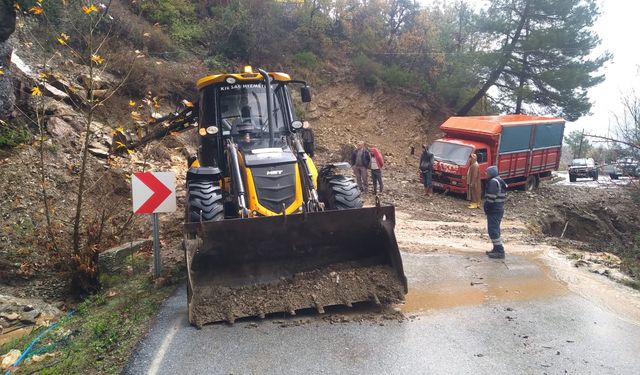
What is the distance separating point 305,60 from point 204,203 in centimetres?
1918

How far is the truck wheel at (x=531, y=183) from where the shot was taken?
64.4 feet

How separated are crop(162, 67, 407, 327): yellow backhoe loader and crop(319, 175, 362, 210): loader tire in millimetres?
16

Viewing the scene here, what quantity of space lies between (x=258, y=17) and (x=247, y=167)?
1776 cm

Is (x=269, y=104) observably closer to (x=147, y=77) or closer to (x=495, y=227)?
(x=495, y=227)

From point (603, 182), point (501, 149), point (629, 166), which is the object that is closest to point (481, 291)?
point (629, 166)

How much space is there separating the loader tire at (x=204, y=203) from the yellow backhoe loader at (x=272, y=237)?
0.04 feet

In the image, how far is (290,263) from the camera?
20.8 feet

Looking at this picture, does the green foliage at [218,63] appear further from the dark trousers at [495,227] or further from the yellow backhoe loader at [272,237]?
the dark trousers at [495,227]

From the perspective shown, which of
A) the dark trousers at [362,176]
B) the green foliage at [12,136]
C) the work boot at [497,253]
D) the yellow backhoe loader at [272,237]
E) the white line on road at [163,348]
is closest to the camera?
the white line on road at [163,348]

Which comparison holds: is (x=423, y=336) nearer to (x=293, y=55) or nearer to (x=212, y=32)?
(x=212, y=32)

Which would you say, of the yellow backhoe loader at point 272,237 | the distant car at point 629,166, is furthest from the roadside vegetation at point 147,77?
the distant car at point 629,166

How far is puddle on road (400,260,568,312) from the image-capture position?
22.1ft

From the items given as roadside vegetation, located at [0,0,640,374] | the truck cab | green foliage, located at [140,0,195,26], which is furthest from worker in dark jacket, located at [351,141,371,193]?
green foliage, located at [140,0,195,26]

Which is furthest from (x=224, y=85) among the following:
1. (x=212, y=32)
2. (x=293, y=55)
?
(x=293, y=55)
